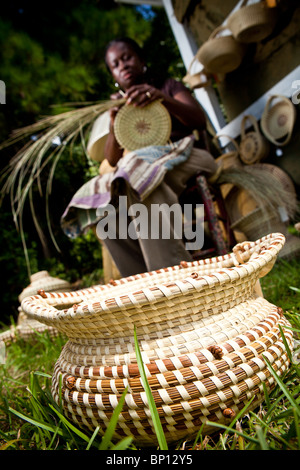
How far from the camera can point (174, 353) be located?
478mm

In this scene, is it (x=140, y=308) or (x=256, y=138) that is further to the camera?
(x=256, y=138)

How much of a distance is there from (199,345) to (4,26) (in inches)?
87.5

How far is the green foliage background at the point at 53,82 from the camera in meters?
1.95

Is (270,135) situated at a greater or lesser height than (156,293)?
greater

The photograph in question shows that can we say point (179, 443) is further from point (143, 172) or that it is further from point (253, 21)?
point (253, 21)

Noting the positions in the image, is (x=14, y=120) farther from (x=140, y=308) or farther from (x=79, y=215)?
(x=140, y=308)

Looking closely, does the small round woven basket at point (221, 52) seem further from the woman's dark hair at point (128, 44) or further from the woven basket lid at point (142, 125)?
the woven basket lid at point (142, 125)

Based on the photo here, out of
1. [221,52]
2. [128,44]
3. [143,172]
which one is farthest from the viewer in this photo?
[221,52]

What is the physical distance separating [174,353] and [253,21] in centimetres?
196

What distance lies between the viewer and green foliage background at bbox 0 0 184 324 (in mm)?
1946

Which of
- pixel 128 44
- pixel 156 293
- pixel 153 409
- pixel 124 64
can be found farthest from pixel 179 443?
pixel 128 44

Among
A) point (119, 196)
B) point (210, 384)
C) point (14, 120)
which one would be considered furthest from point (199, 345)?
point (14, 120)

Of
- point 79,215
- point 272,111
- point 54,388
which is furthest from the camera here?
point 272,111
